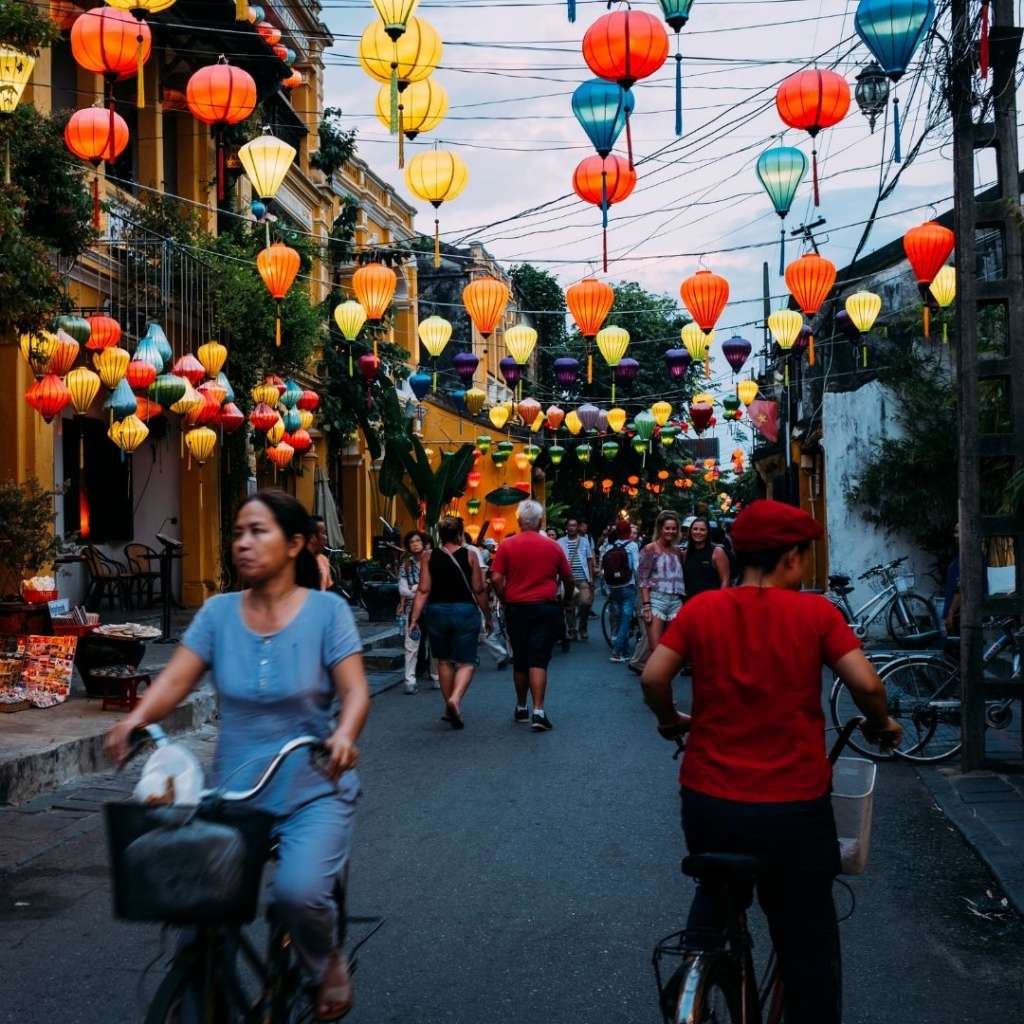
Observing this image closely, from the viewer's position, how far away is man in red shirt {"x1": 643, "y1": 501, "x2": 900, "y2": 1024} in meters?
3.27

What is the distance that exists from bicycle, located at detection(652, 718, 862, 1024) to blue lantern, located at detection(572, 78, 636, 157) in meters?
7.90

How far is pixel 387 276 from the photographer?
15.6 m

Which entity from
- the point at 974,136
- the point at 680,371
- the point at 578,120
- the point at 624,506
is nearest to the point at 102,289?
the point at 578,120

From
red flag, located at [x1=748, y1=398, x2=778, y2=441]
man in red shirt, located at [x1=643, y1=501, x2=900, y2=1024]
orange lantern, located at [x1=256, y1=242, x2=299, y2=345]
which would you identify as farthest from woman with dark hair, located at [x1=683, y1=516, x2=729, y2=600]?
red flag, located at [x1=748, y1=398, x2=778, y2=441]

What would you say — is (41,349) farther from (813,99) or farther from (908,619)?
(908,619)

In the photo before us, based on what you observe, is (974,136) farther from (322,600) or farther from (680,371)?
(680,371)

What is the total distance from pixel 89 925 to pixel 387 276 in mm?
11249

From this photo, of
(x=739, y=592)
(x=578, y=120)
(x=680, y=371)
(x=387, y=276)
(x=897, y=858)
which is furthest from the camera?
(x=680, y=371)

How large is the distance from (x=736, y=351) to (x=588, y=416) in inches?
308

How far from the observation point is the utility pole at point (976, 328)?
855 cm

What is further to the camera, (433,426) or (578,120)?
(433,426)

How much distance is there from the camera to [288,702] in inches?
137

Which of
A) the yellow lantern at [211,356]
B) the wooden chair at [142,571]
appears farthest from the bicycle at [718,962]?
the wooden chair at [142,571]

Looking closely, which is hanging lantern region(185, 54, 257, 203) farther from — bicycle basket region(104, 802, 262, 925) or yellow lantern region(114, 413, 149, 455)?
bicycle basket region(104, 802, 262, 925)
